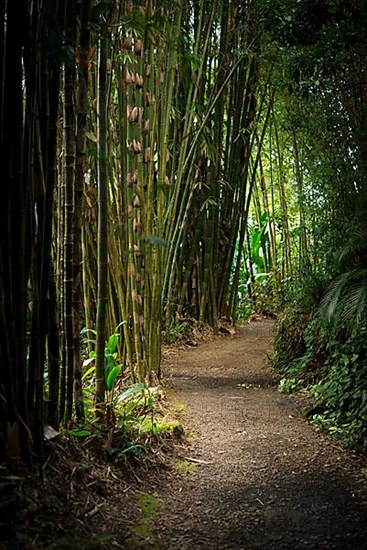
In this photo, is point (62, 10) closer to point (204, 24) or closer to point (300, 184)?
point (204, 24)

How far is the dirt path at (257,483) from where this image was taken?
204 cm

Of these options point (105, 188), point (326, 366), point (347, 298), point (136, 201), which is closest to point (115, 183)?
point (136, 201)

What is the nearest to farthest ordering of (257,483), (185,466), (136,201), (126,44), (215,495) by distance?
(215,495), (257,483), (185,466), (126,44), (136,201)

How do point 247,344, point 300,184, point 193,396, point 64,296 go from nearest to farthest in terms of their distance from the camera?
point 64,296
point 193,396
point 247,344
point 300,184

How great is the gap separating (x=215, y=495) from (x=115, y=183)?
1992 millimetres

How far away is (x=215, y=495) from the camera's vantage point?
7.90 feet

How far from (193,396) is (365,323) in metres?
1.13

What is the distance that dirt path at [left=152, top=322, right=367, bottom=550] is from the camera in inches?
80.1

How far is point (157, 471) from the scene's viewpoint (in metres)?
2.59

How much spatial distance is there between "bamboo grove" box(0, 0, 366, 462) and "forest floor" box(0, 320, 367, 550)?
0.24 metres

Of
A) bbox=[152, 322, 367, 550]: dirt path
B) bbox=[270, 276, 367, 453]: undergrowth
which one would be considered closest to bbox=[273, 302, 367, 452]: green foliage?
bbox=[270, 276, 367, 453]: undergrowth

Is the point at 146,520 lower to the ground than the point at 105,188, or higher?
lower

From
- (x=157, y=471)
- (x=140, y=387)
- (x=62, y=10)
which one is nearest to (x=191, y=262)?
(x=140, y=387)

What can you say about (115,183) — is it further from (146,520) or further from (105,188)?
(146,520)
